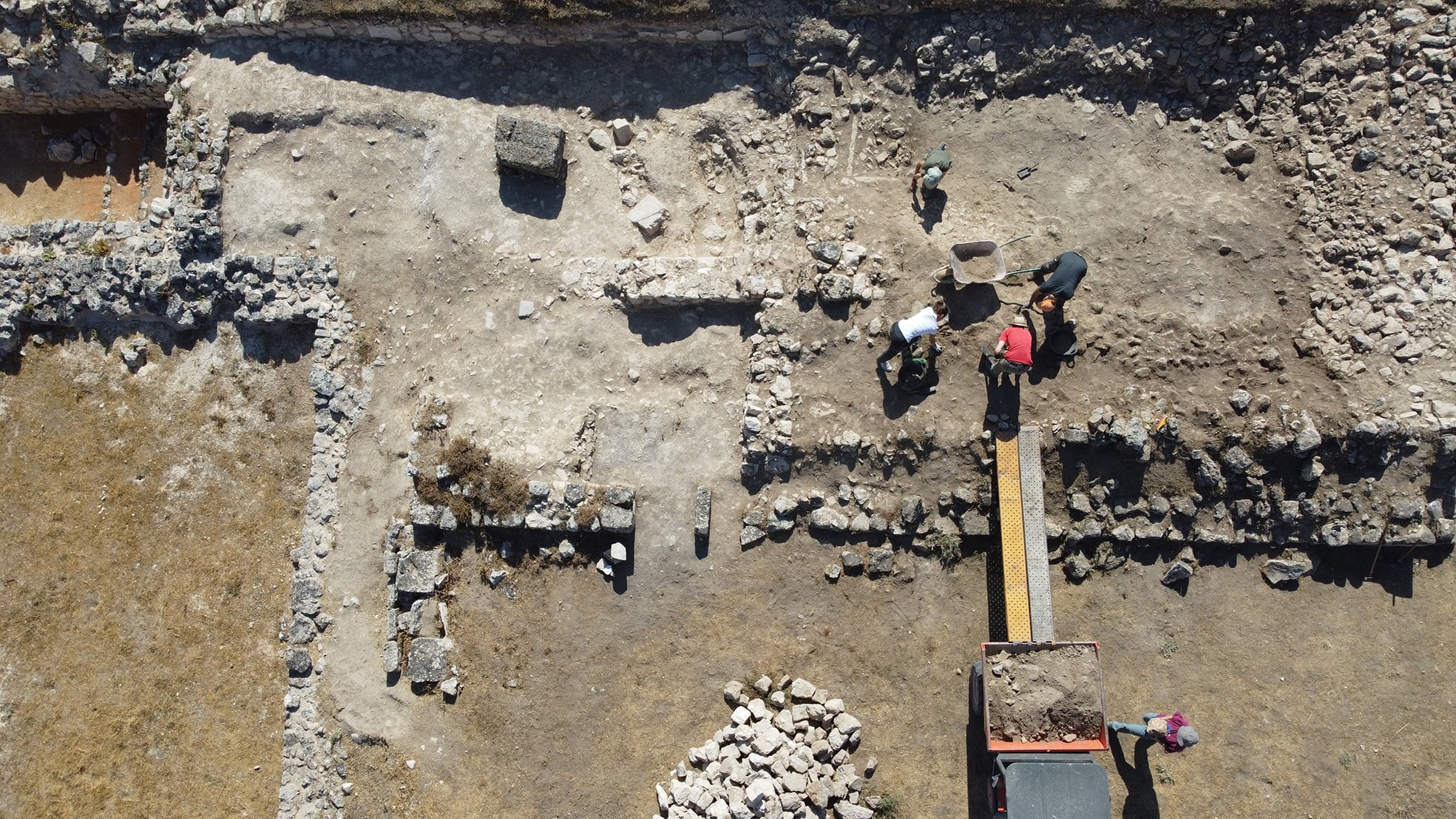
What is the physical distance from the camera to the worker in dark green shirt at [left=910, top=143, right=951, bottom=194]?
1174cm

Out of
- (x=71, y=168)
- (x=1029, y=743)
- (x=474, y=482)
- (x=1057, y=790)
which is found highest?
(x=71, y=168)

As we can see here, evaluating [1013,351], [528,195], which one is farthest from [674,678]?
[528,195]

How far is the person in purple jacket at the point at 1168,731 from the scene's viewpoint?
10570mm

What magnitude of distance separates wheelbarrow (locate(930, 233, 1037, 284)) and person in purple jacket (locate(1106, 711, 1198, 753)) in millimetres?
6433

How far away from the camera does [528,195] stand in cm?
1309

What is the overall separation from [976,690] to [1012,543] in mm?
2200

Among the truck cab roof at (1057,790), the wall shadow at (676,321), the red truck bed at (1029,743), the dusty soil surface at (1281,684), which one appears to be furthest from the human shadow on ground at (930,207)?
the truck cab roof at (1057,790)

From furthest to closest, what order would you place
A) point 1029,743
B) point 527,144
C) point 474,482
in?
point 527,144, point 474,482, point 1029,743

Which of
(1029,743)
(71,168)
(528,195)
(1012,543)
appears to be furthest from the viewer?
(71,168)

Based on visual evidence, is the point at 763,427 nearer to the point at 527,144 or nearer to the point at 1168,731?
the point at 527,144

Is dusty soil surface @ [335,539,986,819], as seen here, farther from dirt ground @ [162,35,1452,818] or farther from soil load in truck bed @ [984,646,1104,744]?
soil load in truck bed @ [984,646,1104,744]

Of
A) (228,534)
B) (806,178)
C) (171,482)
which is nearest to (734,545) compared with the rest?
(806,178)

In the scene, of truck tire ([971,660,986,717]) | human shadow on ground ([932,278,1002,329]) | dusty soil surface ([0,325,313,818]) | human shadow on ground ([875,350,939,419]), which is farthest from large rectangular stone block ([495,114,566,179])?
truck tire ([971,660,986,717])

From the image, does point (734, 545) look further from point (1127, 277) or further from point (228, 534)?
point (228, 534)
